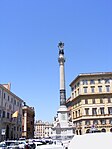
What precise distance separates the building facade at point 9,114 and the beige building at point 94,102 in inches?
650

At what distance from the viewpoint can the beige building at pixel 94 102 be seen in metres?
61.2

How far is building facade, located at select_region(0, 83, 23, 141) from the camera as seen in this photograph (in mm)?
48812

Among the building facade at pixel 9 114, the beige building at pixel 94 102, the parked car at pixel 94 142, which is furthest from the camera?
the beige building at pixel 94 102

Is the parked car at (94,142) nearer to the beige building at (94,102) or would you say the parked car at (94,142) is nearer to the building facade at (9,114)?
the building facade at (9,114)

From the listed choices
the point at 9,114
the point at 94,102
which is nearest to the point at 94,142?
the point at 9,114

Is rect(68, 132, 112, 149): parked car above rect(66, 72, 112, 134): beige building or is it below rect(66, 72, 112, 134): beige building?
below

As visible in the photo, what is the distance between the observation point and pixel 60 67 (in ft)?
131

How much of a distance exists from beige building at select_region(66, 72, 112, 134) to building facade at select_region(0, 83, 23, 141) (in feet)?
54.1

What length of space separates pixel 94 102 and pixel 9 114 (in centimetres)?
2340

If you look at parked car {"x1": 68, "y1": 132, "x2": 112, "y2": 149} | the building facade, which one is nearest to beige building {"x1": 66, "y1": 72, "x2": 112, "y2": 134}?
the building facade

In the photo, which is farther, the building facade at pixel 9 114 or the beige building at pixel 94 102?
the beige building at pixel 94 102

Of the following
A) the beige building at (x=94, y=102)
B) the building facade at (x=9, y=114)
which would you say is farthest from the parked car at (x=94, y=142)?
the beige building at (x=94, y=102)

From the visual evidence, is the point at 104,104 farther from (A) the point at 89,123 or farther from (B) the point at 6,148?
(B) the point at 6,148

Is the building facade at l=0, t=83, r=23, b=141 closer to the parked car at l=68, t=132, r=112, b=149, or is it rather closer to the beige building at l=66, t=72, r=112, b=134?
the beige building at l=66, t=72, r=112, b=134
